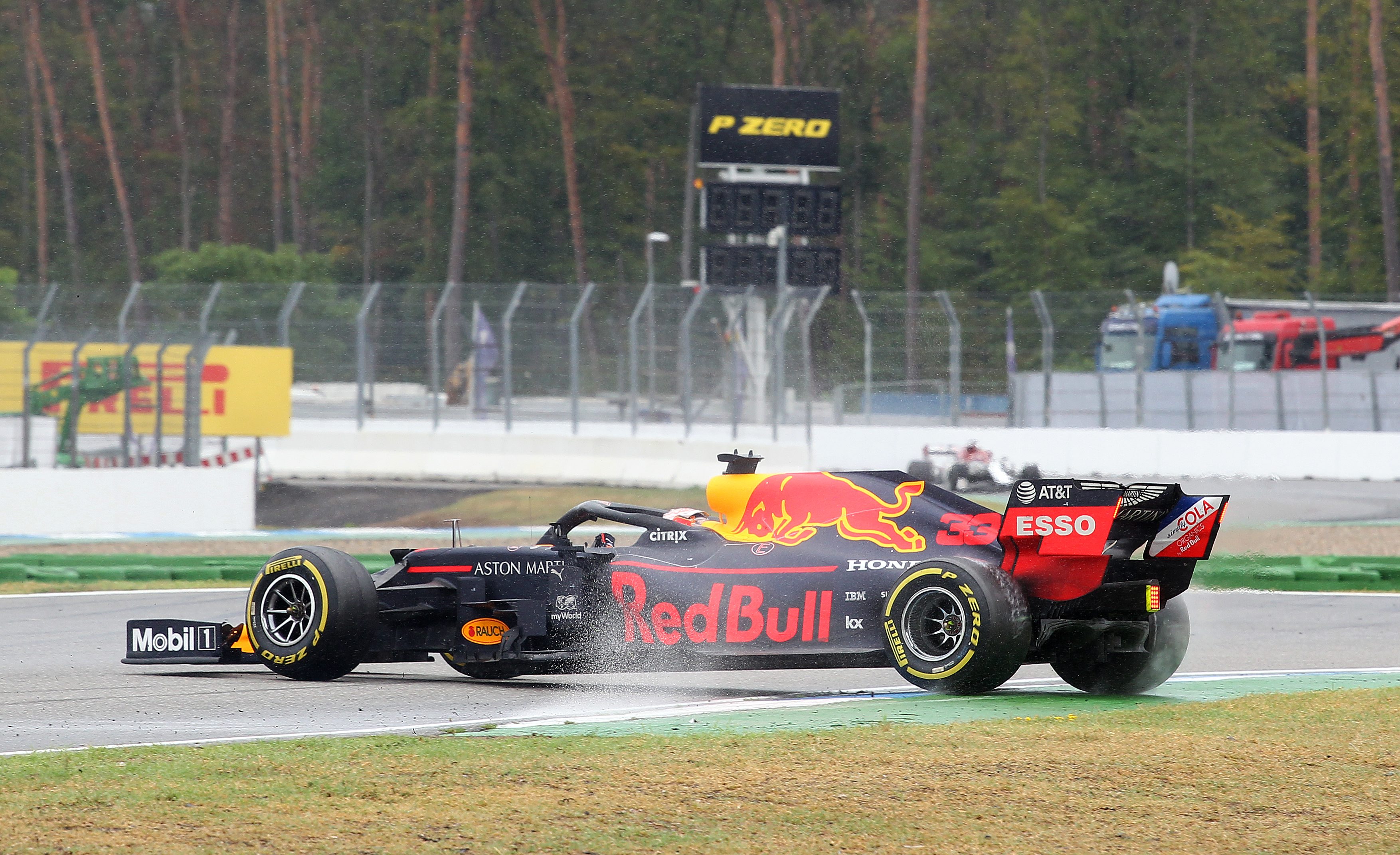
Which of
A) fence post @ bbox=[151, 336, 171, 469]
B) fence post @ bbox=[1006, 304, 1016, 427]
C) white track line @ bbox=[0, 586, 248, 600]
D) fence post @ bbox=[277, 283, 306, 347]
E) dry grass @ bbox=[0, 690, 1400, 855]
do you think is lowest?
white track line @ bbox=[0, 586, 248, 600]

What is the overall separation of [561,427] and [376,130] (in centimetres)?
4476

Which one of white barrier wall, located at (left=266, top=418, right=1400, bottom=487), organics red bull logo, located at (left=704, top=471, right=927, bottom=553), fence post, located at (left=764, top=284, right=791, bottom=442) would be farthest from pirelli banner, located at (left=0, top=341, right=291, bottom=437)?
organics red bull logo, located at (left=704, top=471, right=927, bottom=553)

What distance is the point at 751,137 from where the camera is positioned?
1534 inches

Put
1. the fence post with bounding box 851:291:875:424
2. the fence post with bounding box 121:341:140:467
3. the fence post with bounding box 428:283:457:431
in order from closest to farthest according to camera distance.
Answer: the fence post with bounding box 121:341:140:467 < the fence post with bounding box 851:291:875:424 < the fence post with bounding box 428:283:457:431

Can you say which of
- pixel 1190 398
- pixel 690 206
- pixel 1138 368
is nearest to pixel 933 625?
pixel 1138 368

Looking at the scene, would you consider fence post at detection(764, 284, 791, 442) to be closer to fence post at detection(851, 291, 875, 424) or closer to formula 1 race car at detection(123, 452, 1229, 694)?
fence post at detection(851, 291, 875, 424)

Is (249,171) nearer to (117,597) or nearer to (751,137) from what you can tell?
(751,137)

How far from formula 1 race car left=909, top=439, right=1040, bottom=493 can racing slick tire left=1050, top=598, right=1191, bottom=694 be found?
1688 cm

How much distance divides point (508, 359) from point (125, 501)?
11.0 meters

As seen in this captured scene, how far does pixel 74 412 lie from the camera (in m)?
21.6

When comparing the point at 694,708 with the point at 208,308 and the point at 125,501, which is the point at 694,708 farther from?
the point at 208,308

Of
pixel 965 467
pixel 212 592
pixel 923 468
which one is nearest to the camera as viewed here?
pixel 212 592

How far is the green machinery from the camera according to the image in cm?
2180

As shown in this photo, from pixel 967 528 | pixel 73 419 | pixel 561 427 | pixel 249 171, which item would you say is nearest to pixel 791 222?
pixel 561 427
